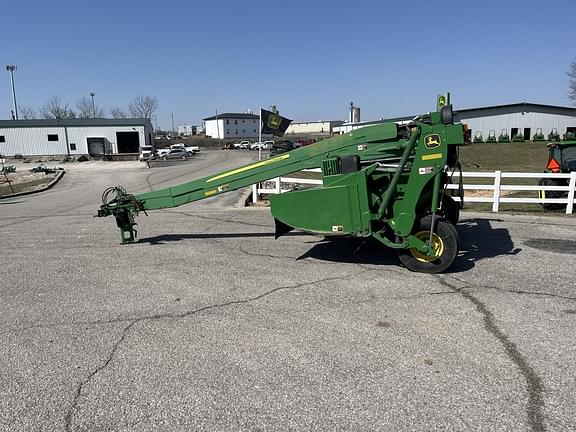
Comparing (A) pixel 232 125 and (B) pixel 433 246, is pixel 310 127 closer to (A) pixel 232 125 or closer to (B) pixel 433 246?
Answer: (A) pixel 232 125

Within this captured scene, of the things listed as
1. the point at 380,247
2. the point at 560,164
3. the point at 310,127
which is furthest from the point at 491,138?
the point at 310,127

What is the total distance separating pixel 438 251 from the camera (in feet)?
19.1

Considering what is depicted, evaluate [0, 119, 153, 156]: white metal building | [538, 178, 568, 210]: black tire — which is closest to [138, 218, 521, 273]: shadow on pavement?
[538, 178, 568, 210]: black tire

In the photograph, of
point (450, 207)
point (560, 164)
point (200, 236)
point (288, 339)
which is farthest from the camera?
point (560, 164)

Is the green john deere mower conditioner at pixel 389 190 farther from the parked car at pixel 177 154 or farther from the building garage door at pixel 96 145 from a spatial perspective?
the building garage door at pixel 96 145

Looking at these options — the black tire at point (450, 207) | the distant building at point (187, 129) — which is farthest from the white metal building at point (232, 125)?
the black tire at point (450, 207)

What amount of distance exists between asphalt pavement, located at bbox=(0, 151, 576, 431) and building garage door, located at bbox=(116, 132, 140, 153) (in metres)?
53.8

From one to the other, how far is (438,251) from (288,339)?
268cm

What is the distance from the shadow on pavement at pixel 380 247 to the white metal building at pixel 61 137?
174 ft

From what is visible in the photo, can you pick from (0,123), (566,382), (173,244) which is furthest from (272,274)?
(0,123)

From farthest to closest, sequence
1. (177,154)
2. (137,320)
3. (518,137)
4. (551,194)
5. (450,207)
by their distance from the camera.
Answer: (518,137), (177,154), (551,194), (450,207), (137,320)

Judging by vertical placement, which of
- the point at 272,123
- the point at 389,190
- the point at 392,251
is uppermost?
the point at 272,123

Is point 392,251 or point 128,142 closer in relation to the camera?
point 392,251

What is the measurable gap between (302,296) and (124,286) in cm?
234
